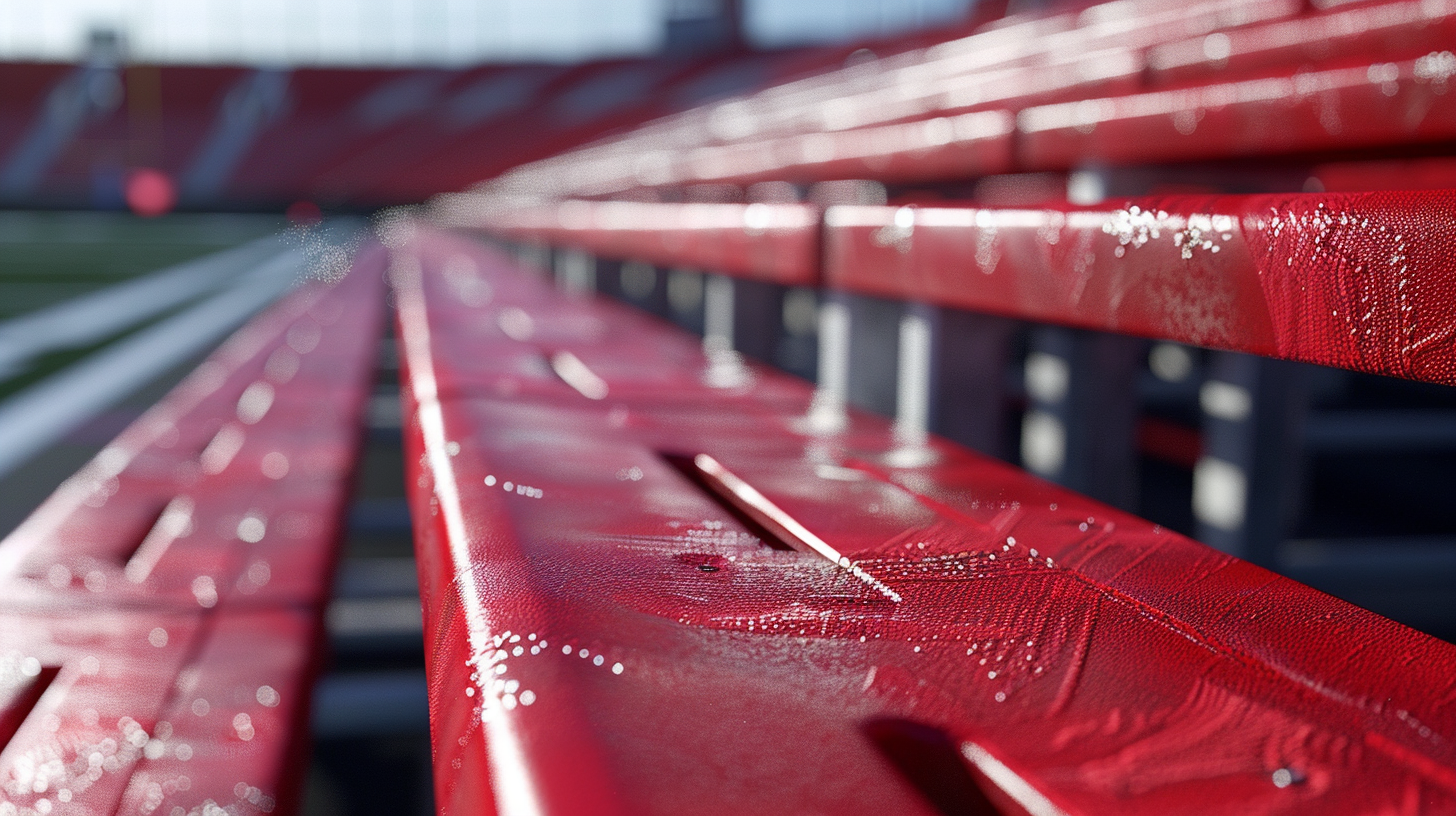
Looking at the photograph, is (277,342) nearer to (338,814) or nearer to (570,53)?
(338,814)

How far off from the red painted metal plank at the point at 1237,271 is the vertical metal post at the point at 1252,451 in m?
0.35

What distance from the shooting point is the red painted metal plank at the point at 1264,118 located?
0.58 m

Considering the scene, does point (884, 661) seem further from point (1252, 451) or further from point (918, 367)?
point (1252, 451)

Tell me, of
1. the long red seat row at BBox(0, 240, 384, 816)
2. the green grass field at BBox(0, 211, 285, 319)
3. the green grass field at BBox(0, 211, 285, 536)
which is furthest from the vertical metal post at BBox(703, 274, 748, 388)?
the green grass field at BBox(0, 211, 285, 319)

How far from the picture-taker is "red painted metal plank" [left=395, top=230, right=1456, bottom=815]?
19cm

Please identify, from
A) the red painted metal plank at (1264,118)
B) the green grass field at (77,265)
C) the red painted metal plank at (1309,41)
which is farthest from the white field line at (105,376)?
the red painted metal plank at (1309,41)

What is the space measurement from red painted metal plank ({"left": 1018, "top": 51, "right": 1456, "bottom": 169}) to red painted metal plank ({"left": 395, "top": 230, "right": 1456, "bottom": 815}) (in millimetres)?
345

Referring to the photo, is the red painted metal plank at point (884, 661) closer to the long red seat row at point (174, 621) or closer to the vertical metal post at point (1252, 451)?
the long red seat row at point (174, 621)

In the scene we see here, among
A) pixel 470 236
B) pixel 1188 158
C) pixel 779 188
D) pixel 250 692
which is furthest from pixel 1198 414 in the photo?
pixel 470 236

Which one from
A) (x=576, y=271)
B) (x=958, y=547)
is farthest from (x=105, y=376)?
(x=958, y=547)

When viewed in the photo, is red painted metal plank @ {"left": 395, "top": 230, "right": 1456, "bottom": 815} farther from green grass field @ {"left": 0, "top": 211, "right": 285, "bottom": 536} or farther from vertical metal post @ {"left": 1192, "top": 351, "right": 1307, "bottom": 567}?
green grass field @ {"left": 0, "top": 211, "right": 285, "bottom": 536}

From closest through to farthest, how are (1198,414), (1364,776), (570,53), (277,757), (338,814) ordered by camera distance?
(1364,776), (277,757), (338,814), (1198,414), (570,53)

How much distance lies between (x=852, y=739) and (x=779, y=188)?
5.62ft

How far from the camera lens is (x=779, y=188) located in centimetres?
186
